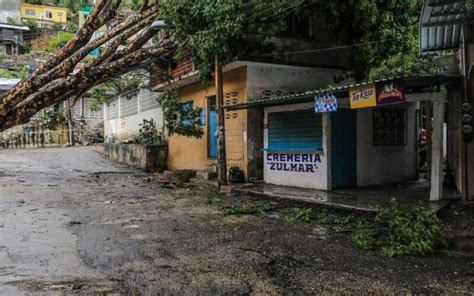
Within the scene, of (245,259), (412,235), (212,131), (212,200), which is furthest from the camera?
(212,131)

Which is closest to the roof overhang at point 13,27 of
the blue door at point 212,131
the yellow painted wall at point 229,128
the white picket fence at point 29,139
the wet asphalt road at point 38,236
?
the white picket fence at point 29,139

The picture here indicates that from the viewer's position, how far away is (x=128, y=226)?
7492 millimetres

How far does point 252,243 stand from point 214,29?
6196mm

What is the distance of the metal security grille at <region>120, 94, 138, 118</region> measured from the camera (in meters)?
22.2

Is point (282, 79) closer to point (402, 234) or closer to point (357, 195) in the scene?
point (357, 195)

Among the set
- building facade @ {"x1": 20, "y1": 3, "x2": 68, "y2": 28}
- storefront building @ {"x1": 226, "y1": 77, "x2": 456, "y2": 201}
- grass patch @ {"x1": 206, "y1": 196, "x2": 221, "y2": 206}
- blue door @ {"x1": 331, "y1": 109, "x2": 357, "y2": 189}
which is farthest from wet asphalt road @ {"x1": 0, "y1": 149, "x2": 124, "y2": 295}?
building facade @ {"x1": 20, "y1": 3, "x2": 68, "y2": 28}

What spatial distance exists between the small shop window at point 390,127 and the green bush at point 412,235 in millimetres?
5781

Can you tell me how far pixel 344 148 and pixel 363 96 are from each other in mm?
2969

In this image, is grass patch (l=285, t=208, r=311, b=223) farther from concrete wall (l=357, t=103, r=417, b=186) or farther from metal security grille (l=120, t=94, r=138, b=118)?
metal security grille (l=120, t=94, r=138, b=118)

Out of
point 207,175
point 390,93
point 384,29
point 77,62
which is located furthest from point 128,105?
point 390,93

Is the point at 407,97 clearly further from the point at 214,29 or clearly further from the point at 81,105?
the point at 81,105

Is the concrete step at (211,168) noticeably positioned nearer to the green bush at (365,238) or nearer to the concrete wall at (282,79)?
the concrete wall at (282,79)

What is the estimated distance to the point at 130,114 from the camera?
75.9 ft

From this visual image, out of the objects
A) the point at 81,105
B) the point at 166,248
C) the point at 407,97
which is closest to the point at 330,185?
the point at 407,97
